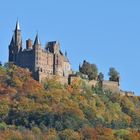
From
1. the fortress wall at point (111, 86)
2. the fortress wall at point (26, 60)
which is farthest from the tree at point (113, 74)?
the fortress wall at point (26, 60)

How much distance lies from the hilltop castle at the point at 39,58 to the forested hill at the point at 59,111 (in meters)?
1.09

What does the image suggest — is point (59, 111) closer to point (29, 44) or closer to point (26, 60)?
point (26, 60)

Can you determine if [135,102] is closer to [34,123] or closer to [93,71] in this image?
[93,71]

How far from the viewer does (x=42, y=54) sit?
15062cm

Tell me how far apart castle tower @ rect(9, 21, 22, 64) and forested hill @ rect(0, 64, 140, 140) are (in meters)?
1.66

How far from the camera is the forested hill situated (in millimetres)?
139500

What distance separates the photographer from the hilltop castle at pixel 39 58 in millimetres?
149625

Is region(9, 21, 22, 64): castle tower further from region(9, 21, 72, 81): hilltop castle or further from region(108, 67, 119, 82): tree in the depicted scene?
region(108, 67, 119, 82): tree

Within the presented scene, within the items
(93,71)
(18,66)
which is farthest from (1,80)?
(93,71)

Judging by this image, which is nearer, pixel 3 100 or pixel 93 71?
pixel 3 100

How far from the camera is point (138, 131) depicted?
144750 mm

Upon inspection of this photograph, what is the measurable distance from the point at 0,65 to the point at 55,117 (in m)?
13.1

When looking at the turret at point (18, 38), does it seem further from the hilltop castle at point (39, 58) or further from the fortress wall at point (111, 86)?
the fortress wall at point (111, 86)

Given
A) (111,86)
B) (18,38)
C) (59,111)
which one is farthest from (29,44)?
(59,111)
